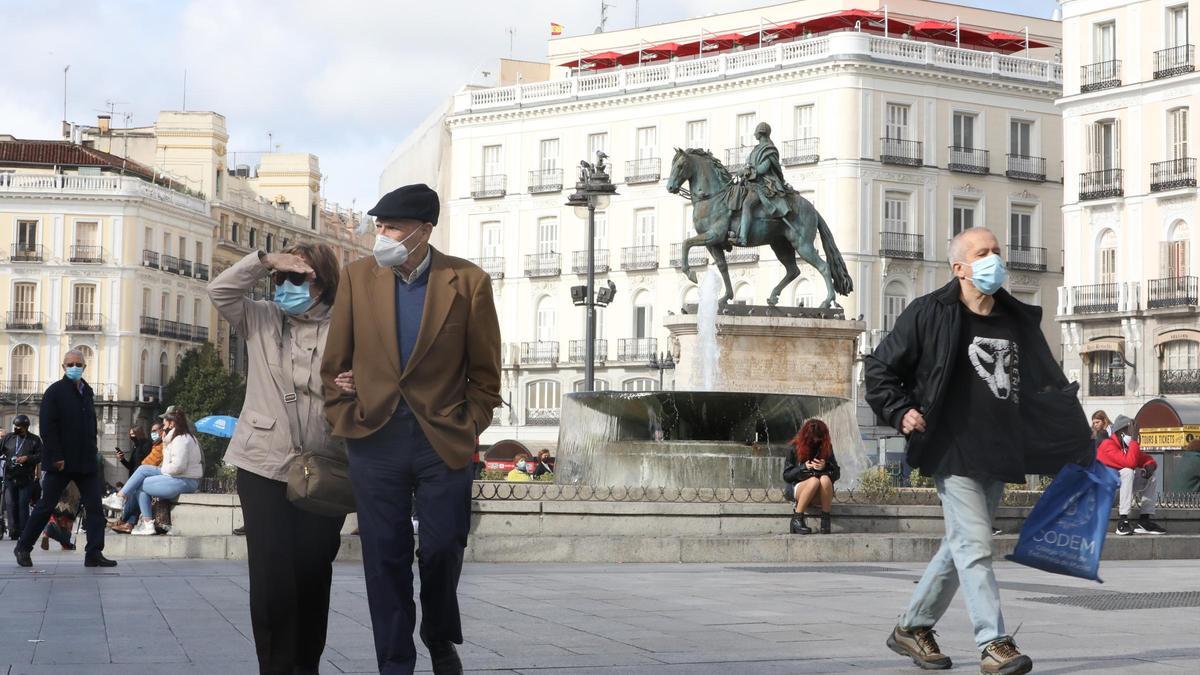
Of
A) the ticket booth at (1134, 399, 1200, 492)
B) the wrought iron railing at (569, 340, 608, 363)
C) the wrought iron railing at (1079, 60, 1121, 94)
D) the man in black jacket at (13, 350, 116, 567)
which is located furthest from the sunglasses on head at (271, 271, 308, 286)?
the wrought iron railing at (569, 340, 608, 363)

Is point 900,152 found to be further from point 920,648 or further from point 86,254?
point 920,648

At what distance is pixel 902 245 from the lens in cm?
6838

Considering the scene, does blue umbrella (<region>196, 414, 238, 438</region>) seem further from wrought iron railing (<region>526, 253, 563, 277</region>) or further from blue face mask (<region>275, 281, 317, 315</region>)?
wrought iron railing (<region>526, 253, 563, 277</region>)

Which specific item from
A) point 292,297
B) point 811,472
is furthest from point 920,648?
point 811,472

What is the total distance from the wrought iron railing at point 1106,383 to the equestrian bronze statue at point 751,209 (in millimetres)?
32535

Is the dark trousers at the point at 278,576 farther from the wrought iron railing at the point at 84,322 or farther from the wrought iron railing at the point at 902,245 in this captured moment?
the wrought iron railing at the point at 84,322

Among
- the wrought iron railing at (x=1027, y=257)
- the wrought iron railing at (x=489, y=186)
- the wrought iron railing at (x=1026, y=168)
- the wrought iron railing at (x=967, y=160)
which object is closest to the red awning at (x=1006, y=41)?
the wrought iron railing at (x=1026, y=168)

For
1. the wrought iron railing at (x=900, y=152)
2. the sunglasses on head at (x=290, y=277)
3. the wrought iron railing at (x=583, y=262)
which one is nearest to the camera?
the sunglasses on head at (x=290, y=277)

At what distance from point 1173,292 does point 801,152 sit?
54.2 ft

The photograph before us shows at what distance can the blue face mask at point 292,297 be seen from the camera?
7.55 metres

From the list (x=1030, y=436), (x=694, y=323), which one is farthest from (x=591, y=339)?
(x=1030, y=436)

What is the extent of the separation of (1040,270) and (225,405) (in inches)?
1550

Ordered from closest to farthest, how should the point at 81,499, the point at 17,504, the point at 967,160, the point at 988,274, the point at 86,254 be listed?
the point at 988,274, the point at 81,499, the point at 17,504, the point at 967,160, the point at 86,254

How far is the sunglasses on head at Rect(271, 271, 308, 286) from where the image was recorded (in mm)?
7531
